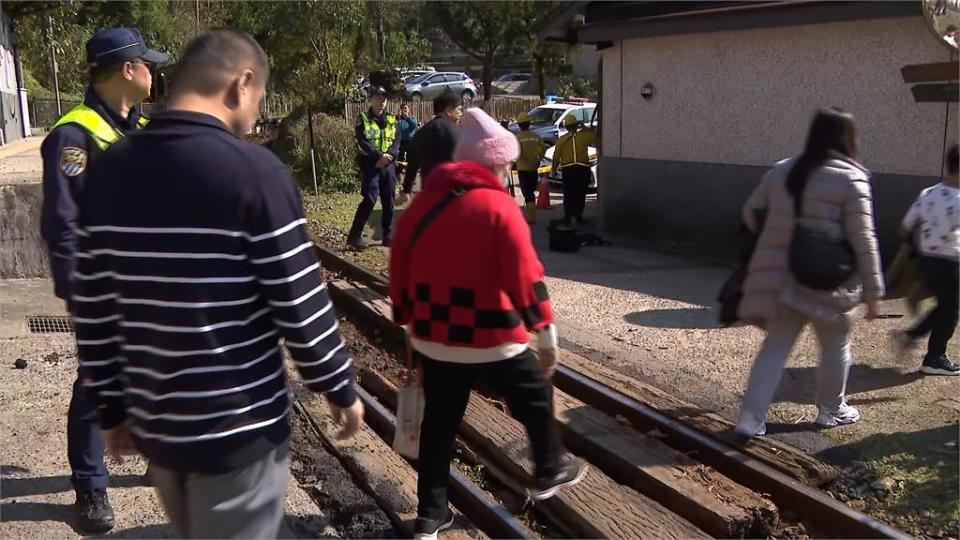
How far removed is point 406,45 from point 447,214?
29.4m

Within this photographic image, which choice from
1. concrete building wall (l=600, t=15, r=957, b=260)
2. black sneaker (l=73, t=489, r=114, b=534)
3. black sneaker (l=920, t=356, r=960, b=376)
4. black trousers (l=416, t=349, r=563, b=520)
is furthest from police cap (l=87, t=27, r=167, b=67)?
concrete building wall (l=600, t=15, r=957, b=260)

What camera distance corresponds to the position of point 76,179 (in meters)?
3.49

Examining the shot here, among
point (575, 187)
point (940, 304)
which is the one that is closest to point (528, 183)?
point (575, 187)

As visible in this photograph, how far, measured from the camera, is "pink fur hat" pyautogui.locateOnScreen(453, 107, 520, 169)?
3574 mm

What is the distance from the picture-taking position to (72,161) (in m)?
3.51

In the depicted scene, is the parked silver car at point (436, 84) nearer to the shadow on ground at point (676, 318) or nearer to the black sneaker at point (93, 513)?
the shadow on ground at point (676, 318)

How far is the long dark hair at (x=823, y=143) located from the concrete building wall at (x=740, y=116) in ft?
16.3

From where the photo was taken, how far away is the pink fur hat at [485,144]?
3.57 m

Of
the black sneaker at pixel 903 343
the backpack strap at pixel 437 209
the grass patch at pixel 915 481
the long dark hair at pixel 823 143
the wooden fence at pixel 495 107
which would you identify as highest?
the wooden fence at pixel 495 107

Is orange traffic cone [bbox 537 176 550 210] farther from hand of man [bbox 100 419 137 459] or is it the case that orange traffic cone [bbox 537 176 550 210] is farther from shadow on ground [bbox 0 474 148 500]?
hand of man [bbox 100 419 137 459]

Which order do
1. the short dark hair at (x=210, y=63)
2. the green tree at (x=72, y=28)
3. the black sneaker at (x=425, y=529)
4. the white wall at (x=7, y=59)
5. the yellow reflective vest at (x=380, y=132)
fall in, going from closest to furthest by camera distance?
the short dark hair at (x=210, y=63)
the black sneaker at (x=425, y=529)
the yellow reflective vest at (x=380, y=132)
the white wall at (x=7, y=59)
the green tree at (x=72, y=28)

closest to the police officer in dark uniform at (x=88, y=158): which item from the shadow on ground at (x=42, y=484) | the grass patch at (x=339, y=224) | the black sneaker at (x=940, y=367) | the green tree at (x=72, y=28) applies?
the shadow on ground at (x=42, y=484)

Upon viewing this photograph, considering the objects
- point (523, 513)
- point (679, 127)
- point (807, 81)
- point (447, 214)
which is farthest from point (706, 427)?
point (679, 127)

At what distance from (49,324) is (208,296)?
569 cm
